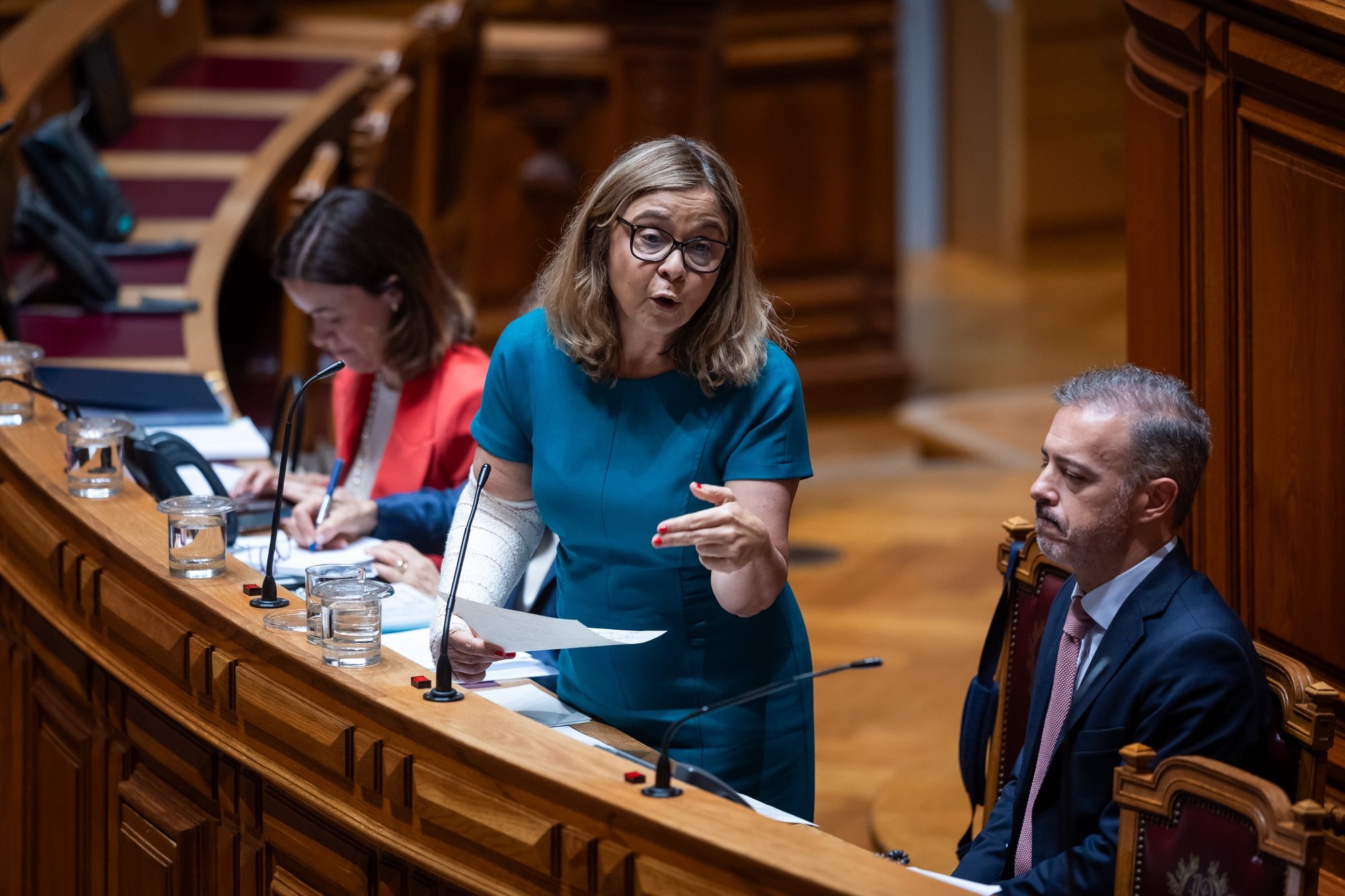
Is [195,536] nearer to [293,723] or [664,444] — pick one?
[293,723]

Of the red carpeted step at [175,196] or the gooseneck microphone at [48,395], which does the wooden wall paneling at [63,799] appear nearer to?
the gooseneck microphone at [48,395]

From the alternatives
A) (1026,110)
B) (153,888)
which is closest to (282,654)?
(153,888)

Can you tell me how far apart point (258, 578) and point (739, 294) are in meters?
0.82

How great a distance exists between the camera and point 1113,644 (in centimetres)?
182

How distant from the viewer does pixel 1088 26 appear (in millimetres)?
9422

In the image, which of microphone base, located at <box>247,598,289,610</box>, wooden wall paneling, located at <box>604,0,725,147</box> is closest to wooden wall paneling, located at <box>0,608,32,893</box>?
microphone base, located at <box>247,598,289,610</box>

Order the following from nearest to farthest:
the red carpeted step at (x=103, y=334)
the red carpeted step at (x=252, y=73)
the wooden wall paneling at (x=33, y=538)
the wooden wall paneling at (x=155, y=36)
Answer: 1. the wooden wall paneling at (x=33, y=538)
2. the red carpeted step at (x=103, y=334)
3. the wooden wall paneling at (x=155, y=36)
4. the red carpeted step at (x=252, y=73)

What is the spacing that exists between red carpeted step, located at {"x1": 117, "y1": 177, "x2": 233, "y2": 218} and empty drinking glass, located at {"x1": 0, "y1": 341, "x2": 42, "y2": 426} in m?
1.62

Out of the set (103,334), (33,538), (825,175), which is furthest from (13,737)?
(825,175)

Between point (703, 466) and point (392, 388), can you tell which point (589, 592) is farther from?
point (392, 388)

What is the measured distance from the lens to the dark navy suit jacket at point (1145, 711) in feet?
5.69

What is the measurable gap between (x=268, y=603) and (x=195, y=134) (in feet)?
10.5

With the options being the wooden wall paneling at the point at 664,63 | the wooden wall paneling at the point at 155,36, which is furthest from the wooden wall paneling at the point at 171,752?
the wooden wall paneling at the point at 664,63

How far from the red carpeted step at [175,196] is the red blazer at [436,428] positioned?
194 centimetres
